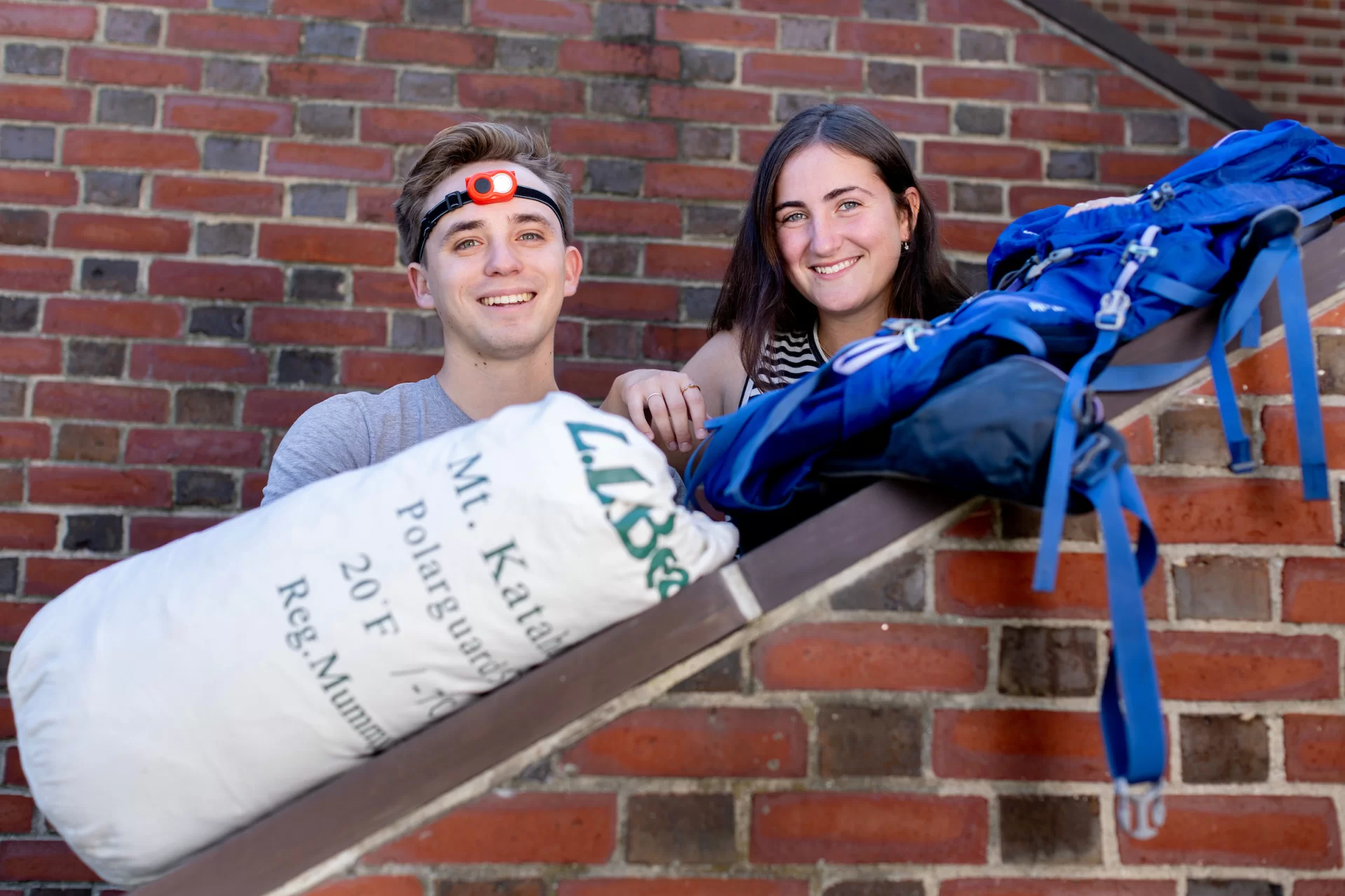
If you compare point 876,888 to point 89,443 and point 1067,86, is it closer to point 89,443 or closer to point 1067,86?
point 89,443

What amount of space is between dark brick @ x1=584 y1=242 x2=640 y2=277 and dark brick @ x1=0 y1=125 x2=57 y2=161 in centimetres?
140

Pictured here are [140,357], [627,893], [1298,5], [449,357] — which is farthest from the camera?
[1298,5]

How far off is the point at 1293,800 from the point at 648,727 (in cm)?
86

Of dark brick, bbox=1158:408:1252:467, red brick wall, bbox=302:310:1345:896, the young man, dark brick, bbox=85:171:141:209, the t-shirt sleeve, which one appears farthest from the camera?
dark brick, bbox=85:171:141:209

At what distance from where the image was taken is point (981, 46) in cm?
279

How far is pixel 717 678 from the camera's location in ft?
4.21

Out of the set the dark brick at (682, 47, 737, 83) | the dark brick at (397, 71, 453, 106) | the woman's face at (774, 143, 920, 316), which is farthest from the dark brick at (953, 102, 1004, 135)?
the dark brick at (397, 71, 453, 106)

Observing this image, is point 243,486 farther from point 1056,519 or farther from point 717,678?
point 1056,519

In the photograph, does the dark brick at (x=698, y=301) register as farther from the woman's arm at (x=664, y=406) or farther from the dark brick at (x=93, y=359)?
the dark brick at (x=93, y=359)

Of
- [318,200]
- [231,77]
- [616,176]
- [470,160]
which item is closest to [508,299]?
[470,160]

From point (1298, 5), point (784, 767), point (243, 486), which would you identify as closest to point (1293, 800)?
point (784, 767)

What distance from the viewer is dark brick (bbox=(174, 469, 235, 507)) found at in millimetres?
2535

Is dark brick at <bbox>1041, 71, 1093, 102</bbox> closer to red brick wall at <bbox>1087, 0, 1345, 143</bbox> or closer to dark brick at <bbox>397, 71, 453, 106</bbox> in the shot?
dark brick at <bbox>397, 71, 453, 106</bbox>

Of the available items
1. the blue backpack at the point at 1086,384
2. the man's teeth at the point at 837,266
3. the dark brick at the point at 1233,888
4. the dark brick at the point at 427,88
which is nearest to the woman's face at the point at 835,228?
the man's teeth at the point at 837,266
